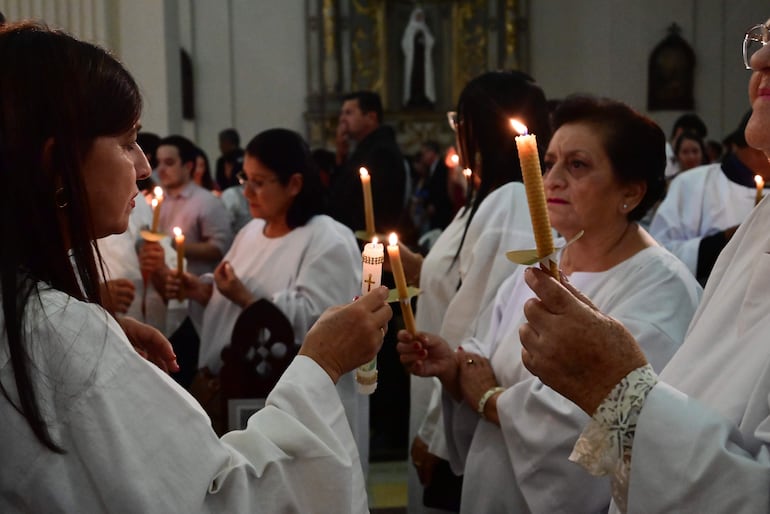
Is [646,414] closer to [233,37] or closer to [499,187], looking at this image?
[499,187]

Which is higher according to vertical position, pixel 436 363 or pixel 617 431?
pixel 617 431

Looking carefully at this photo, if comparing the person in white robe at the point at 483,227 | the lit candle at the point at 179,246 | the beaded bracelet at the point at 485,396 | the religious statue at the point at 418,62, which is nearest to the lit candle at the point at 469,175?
the person in white robe at the point at 483,227

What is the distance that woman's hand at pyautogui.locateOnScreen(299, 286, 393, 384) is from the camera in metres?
1.88

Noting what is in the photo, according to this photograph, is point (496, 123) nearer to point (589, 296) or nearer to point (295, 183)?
point (589, 296)

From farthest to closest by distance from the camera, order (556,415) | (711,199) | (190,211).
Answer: (190,211) < (711,199) < (556,415)

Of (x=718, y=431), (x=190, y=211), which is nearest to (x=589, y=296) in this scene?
(x=718, y=431)

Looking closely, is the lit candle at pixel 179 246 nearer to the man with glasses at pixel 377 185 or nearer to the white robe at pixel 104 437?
the man with glasses at pixel 377 185

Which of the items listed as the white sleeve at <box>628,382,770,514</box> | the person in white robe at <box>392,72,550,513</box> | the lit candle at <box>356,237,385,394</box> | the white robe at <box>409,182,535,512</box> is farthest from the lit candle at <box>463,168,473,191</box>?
the white sleeve at <box>628,382,770,514</box>

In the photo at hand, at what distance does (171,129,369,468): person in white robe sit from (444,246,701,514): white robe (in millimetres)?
1311

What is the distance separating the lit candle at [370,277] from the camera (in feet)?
5.96

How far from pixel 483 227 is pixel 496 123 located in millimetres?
404

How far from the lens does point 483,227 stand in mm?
3275

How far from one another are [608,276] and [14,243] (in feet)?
5.43

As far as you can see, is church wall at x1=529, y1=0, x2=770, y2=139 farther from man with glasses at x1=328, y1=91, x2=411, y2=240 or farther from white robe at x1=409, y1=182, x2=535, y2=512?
white robe at x1=409, y1=182, x2=535, y2=512
